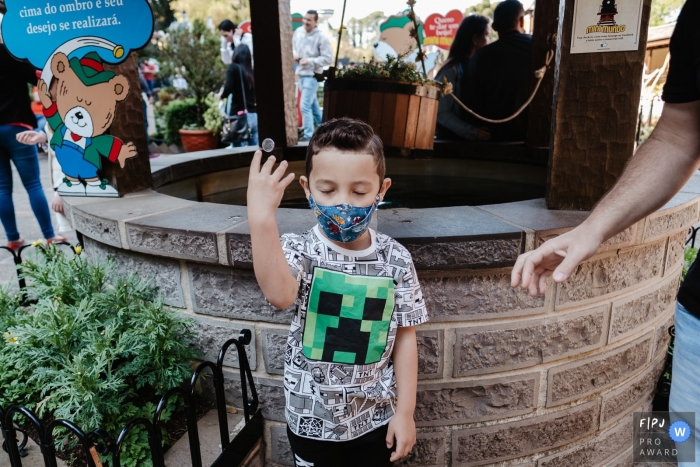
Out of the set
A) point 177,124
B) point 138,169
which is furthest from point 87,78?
point 177,124

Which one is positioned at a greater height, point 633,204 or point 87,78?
point 87,78

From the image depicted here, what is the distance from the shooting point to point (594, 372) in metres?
2.22

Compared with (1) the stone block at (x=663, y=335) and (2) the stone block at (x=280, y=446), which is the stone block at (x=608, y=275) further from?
(2) the stone block at (x=280, y=446)

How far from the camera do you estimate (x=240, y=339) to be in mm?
1940

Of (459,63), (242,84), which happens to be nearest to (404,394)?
(459,63)

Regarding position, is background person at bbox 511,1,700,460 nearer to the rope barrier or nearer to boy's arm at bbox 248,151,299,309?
boy's arm at bbox 248,151,299,309

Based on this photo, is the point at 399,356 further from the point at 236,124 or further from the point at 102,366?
the point at 236,124

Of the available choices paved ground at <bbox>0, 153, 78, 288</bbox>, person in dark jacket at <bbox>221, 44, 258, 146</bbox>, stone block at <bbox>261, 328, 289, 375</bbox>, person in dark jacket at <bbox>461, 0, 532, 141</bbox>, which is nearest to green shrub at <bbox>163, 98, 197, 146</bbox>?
person in dark jacket at <bbox>221, 44, 258, 146</bbox>

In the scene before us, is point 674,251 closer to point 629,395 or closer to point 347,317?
point 629,395

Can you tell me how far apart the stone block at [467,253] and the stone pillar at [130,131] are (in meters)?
1.71

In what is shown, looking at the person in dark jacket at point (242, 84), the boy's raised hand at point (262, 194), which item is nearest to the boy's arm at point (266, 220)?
the boy's raised hand at point (262, 194)

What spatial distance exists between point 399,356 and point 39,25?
7.76 feet

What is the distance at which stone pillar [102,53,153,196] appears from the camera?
8.73 feet

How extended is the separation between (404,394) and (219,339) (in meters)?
0.92
